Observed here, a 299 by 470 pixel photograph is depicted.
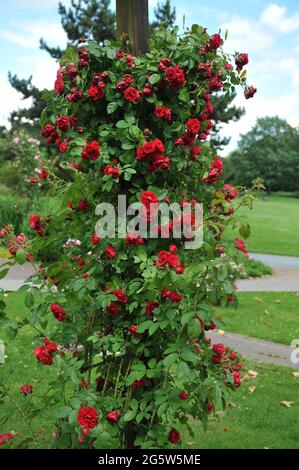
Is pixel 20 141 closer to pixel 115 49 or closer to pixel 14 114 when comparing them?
pixel 14 114

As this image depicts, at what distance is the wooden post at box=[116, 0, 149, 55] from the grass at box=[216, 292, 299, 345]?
3.93m

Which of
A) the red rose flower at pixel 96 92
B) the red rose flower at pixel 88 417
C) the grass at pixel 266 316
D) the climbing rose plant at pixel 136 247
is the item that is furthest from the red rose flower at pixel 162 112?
the grass at pixel 266 316

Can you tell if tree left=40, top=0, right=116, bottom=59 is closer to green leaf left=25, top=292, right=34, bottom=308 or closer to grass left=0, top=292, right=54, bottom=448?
grass left=0, top=292, right=54, bottom=448

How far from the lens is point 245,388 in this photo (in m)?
5.43

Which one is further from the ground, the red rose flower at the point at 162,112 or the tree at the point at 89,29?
the tree at the point at 89,29

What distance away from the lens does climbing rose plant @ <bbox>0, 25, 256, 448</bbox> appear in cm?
278

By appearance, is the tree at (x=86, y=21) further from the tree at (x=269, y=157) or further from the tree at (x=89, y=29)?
the tree at (x=269, y=157)

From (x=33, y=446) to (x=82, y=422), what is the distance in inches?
69.5

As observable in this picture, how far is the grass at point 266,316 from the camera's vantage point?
287 inches

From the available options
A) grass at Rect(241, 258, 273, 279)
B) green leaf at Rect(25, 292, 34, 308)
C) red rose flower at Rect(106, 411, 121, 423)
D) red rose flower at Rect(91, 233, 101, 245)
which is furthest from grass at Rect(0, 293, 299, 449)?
grass at Rect(241, 258, 273, 279)

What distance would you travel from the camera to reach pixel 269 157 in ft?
230

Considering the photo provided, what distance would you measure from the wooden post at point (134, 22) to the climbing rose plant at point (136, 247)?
0.13m

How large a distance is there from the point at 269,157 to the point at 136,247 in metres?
69.3
